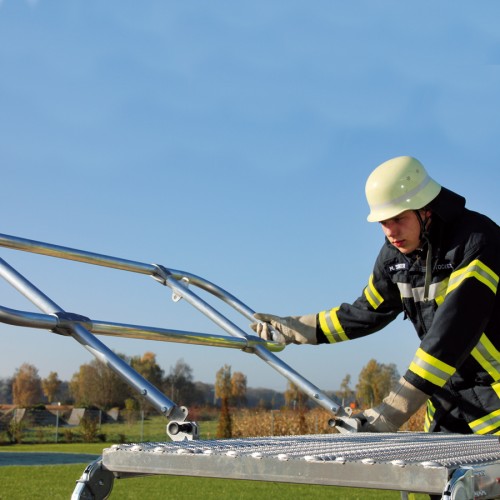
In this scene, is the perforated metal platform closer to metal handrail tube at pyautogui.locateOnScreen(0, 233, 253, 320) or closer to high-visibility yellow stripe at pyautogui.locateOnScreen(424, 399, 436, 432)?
high-visibility yellow stripe at pyautogui.locateOnScreen(424, 399, 436, 432)

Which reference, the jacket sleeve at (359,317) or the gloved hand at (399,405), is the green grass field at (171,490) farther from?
the gloved hand at (399,405)

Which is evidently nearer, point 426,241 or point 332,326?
point 426,241

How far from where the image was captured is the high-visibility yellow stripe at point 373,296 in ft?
11.6

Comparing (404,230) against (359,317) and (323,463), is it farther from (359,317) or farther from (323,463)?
(323,463)

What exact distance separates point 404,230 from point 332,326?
0.70m

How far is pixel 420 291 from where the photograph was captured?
322 cm

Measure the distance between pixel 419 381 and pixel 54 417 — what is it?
28.7 m

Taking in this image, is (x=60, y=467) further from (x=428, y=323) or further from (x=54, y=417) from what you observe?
(x=54, y=417)

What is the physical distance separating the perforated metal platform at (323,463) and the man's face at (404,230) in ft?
3.71

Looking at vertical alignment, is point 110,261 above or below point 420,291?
above

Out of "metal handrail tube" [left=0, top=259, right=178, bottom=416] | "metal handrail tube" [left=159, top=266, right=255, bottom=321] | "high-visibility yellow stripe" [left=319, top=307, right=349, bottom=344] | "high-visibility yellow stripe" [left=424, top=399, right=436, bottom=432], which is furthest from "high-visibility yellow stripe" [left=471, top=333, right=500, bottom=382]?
"metal handrail tube" [left=0, top=259, right=178, bottom=416]

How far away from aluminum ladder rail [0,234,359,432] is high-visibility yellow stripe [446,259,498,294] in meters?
0.63

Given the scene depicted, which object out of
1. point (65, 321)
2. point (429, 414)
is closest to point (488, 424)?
point (429, 414)

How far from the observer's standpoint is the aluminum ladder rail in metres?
2.53
